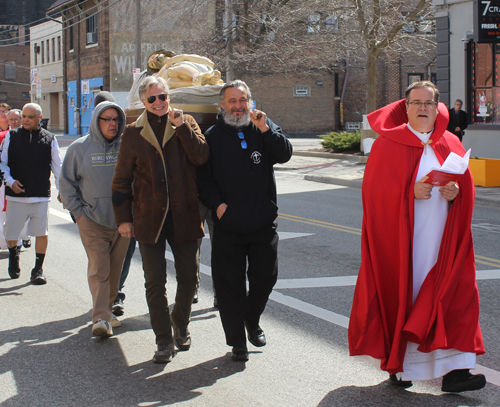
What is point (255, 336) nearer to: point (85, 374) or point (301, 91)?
point (85, 374)

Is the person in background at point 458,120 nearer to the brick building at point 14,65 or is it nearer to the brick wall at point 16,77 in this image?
the brick building at point 14,65

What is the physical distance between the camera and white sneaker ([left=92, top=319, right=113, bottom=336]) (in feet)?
16.8

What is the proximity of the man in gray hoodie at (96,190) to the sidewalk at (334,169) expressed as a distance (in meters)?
9.70

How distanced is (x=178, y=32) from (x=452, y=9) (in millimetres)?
26634

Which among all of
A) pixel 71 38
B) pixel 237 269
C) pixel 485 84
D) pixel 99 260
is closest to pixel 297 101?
pixel 71 38

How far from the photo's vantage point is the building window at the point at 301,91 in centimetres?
4194

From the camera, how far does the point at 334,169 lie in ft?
67.6

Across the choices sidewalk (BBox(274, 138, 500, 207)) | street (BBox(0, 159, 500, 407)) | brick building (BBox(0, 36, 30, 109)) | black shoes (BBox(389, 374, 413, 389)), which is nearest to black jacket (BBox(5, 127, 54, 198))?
street (BBox(0, 159, 500, 407))

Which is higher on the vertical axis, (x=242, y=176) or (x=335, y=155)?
(x=335, y=155)

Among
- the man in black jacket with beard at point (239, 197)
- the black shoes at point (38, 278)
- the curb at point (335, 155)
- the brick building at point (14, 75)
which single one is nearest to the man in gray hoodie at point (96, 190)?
the man in black jacket with beard at point (239, 197)

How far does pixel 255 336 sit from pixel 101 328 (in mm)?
1225

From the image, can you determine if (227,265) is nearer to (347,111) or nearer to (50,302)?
(50,302)

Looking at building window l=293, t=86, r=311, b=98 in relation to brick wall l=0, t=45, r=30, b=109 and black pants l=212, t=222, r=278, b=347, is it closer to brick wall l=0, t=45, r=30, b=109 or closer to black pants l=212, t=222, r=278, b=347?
brick wall l=0, t=45, r=30, b=109

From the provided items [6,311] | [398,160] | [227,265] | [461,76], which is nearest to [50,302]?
[6,311]
